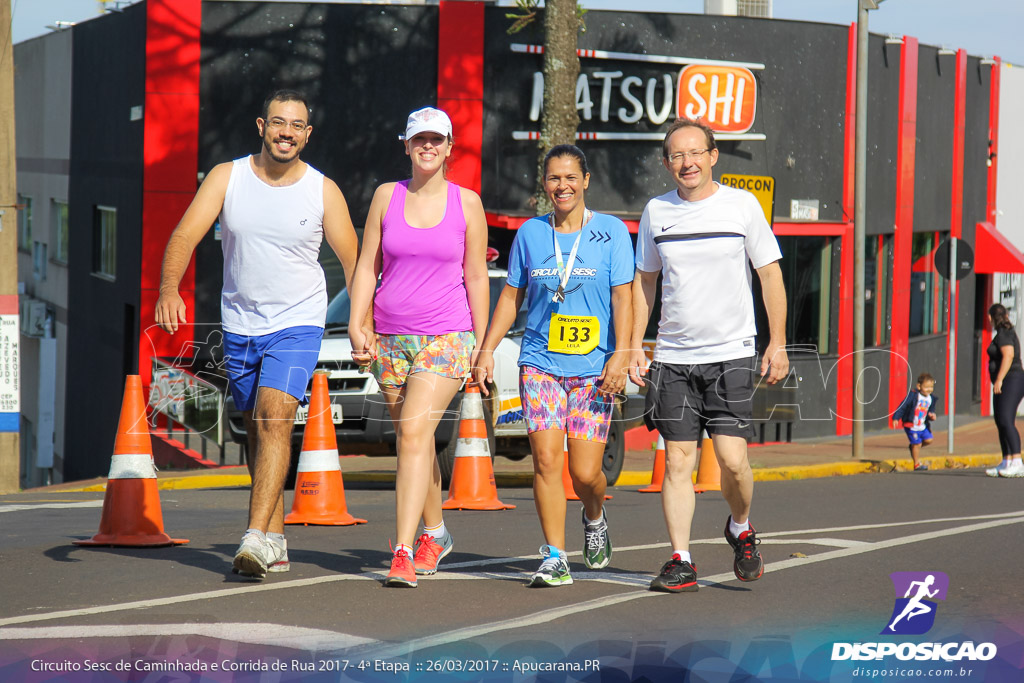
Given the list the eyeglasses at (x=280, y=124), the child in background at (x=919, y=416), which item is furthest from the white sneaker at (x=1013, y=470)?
the eyeglasses at (x=280, y=124)

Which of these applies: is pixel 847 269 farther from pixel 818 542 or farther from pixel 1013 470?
pixel 818 542

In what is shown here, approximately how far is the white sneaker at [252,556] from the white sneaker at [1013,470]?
34.7 ft

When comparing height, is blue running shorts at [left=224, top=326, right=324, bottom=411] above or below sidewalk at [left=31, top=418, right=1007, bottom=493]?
above

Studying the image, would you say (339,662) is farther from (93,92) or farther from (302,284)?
(93,92)

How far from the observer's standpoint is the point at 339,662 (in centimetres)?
472

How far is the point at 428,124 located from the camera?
6336mm

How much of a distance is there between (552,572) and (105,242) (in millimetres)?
16392

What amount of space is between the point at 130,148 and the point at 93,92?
271cm

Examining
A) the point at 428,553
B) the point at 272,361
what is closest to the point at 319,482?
the point at 428,553

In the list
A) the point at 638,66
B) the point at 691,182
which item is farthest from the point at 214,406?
the point at 691,182

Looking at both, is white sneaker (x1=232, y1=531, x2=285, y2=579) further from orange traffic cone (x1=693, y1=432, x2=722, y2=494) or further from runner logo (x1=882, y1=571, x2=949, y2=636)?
orange traffic cone (x1=693, y1=432, x2=722, y2=494)

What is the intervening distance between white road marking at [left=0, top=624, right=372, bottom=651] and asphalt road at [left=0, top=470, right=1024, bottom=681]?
2 centimetres

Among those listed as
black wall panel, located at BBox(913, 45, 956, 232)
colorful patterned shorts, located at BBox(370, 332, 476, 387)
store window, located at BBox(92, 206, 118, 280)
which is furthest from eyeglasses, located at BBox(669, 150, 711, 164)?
black wall panel, located at BBox(913, 45, 956, 232)

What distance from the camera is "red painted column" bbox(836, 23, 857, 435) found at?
20078 mm
